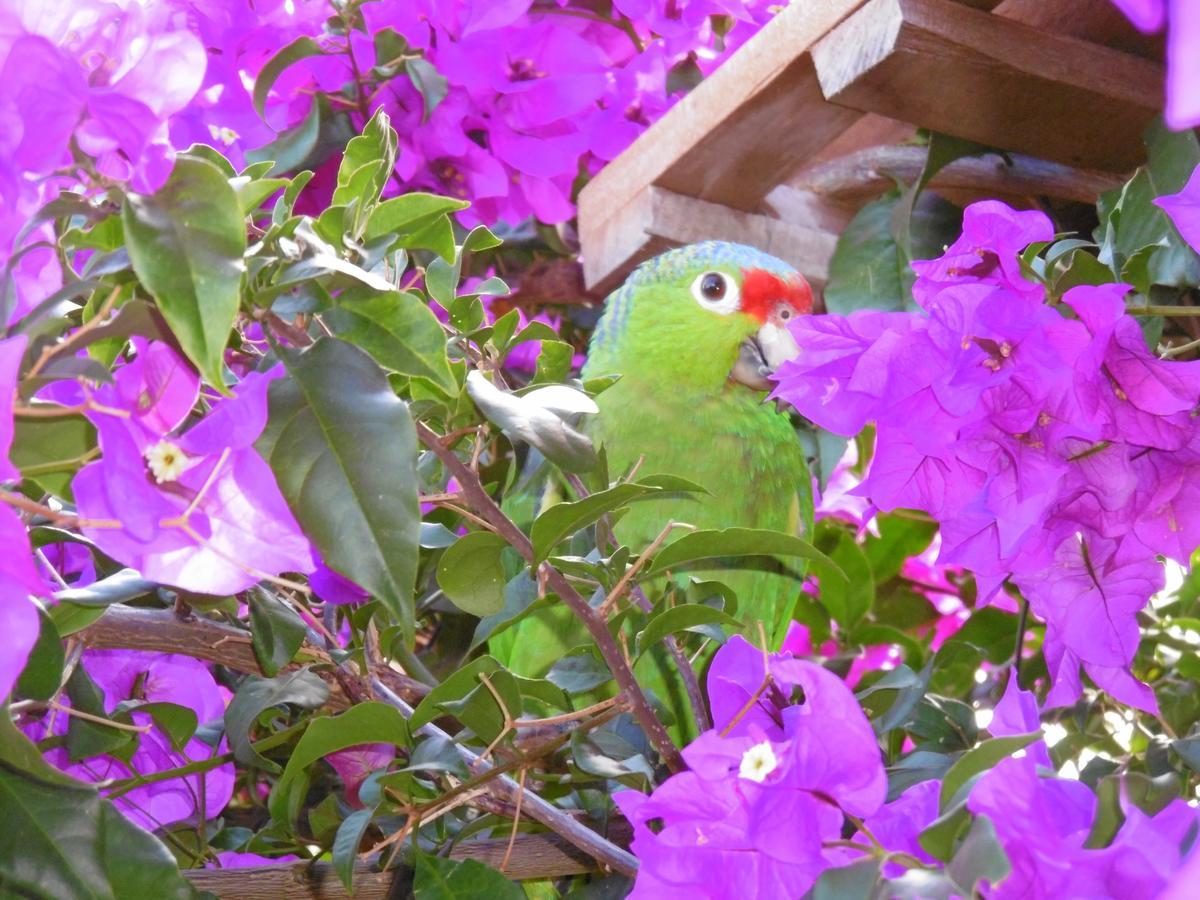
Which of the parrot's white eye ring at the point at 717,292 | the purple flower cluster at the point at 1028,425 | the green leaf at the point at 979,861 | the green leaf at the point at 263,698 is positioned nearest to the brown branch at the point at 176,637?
the green leaf at the point at 263,698

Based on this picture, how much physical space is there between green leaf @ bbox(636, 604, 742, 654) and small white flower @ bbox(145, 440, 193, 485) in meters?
0.25

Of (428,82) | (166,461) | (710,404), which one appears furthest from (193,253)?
(710,404)

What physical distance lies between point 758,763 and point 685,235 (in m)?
0.82

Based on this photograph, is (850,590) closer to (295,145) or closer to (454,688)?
(295,145)

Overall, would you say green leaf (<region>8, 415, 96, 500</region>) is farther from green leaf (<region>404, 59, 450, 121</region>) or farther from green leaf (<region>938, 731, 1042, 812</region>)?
green leaf (<region>404, 59, 450, 121</region>)

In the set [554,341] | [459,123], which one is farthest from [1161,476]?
[459,123]

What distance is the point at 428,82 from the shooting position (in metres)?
1.05

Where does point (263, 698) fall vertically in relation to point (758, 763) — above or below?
below

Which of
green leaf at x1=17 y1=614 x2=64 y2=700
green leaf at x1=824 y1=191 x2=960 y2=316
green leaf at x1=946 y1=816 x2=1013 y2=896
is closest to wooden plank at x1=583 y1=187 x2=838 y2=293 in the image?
green leaf at x1=824 y1=191 x2=960 y2=316

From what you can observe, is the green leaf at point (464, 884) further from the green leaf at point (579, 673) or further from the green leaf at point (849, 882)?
the green leaf at point (849, 882)

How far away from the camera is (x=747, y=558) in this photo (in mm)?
1096

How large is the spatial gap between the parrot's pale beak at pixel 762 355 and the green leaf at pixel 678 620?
64cm

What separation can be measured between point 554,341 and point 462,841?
0.30 metres

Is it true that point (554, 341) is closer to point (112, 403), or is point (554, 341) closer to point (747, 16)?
point (112, 403)
